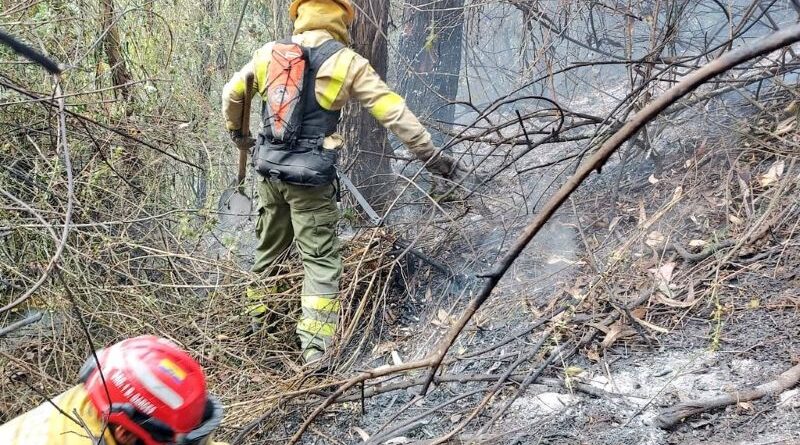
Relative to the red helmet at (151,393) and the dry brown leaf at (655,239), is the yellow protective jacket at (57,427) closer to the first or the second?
the red helmet at (151,393)

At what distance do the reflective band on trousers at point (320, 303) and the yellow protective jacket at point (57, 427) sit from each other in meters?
2.04

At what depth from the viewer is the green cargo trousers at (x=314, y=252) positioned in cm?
416

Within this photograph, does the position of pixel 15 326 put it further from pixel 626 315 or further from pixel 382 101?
pixel 626 315

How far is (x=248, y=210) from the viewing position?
4875 mm

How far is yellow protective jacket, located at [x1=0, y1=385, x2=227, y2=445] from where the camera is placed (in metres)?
2.04

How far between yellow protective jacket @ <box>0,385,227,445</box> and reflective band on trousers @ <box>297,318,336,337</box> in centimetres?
203

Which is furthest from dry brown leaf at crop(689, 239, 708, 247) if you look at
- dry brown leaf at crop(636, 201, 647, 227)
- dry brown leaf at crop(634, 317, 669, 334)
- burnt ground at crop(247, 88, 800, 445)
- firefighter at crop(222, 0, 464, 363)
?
firefighter at crop(222, 0, 464, 363)

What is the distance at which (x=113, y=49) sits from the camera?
517 cm

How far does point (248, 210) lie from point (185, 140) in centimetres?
96

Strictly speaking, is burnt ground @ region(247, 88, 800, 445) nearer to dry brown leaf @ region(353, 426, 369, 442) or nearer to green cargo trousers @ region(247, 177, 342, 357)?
dry brown leaf @ region(353, 426, 369, 442)

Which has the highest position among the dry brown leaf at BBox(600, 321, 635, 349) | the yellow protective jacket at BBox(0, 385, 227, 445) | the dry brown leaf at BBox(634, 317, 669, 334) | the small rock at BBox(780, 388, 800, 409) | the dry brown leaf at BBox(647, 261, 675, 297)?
the yellow protective jacket at BBox(0, 385, 227, 445)

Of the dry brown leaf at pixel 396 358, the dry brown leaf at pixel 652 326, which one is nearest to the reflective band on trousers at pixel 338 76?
the dry brown leaf at pixel 396 358

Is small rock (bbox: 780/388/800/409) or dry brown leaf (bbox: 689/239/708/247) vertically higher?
dry brown leaf (bbox: 689/239/708/247)

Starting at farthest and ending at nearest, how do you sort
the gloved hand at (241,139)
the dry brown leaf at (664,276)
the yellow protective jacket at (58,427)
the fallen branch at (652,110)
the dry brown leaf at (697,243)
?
the gloved hand at (241,139) < the dry brown leaf at (697,243) < the dry brown leaf at (664,276) < the yellow protective jacket at (58,427) < the fallen branch at (652,110)
